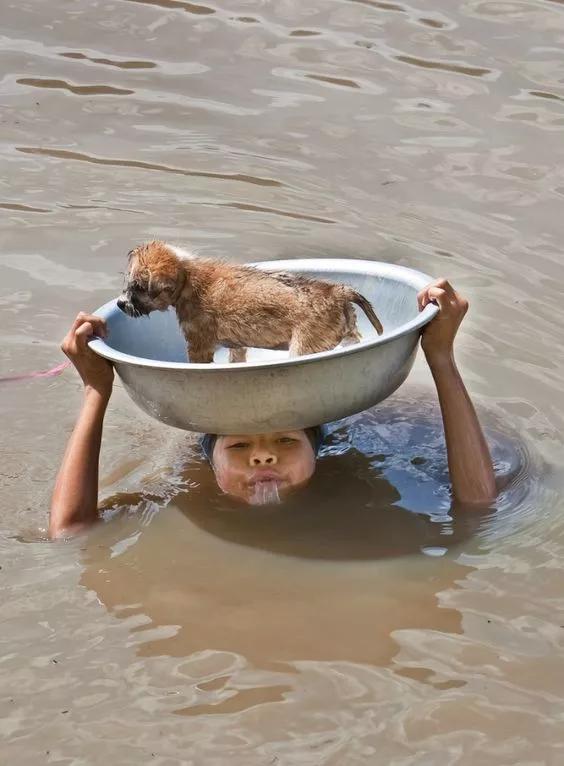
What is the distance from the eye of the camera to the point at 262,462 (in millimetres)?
4250

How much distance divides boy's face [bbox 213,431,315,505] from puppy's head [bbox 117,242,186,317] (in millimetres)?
542

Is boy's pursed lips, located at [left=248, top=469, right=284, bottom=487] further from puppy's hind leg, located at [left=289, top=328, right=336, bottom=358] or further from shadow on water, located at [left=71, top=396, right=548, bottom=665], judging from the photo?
puppy's hind leg, located at [left=289, top=328, right=336, bottom=358]

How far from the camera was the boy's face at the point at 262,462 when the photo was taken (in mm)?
4254

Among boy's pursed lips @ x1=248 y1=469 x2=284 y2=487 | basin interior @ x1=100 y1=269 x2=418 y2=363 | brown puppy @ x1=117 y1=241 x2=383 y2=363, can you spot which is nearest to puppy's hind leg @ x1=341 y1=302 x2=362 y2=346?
brown puppy @ x1=117 y1=241 x2=383 y2=363

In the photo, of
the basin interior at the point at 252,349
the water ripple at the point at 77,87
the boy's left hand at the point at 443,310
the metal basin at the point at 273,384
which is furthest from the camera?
the water ripple at the point at 77,87

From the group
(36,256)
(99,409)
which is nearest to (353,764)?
(99,409)

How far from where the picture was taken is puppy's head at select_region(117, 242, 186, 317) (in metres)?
4.03

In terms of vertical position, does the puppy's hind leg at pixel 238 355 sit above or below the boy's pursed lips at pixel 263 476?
above

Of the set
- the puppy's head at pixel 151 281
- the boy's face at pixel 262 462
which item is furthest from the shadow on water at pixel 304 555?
the puppy's head at pixel 151 281

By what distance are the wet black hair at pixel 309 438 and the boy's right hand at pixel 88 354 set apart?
1.57 ft

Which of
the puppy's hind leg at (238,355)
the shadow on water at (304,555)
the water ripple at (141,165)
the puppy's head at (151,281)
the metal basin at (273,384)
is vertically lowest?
the shadow on water at (304,555)

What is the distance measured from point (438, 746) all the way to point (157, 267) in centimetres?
174

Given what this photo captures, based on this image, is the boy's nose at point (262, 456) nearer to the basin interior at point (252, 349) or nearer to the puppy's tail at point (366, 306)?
the basin interior at point (252, 349)

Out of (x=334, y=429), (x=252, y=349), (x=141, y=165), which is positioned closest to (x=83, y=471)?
(x=252, y=349)
